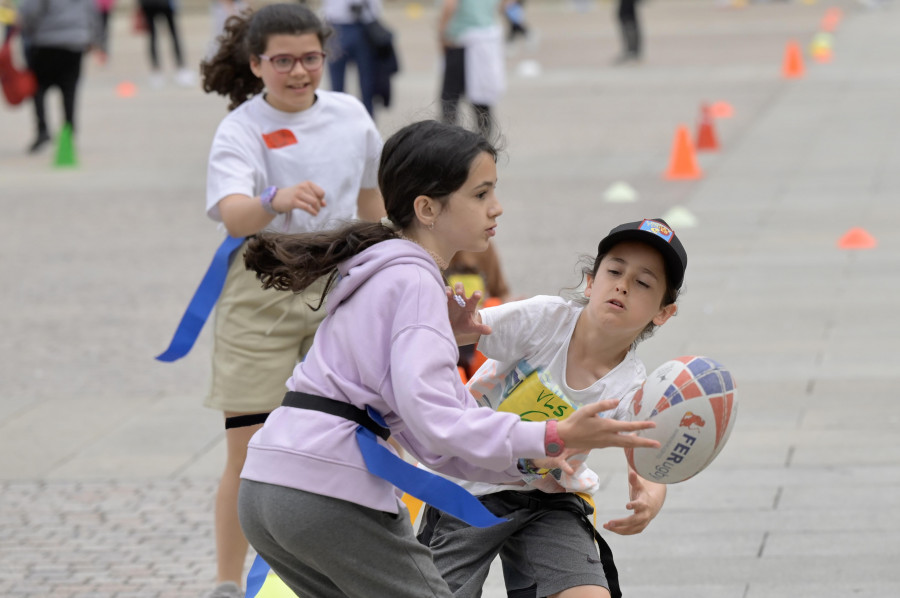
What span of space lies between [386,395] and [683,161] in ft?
31.9

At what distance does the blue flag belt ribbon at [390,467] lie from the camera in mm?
2863

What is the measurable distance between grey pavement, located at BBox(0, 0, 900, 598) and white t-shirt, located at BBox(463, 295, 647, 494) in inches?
23.7

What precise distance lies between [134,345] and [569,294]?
15.4 ft

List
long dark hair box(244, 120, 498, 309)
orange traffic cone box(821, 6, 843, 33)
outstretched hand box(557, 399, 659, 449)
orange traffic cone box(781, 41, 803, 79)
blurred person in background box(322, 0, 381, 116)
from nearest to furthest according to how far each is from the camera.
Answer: outstretched hand box(557, 399, 659, 449) → long dark hair box(244, 120, 498, 309) → blurred person in background box(322, 0, 381, 116) → orange traffic cone box(781, 41, 803, 79) → orange traffic cone box(821, 6, 843, 33)

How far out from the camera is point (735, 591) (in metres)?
4.36

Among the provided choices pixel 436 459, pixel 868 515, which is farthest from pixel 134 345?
pixel 436 459

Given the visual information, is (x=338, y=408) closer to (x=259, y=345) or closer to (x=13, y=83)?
(x=259, y=345)

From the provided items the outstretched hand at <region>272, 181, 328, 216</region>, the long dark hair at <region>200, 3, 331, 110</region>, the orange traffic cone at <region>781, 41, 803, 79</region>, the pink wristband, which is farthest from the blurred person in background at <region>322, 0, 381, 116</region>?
the pink wristband

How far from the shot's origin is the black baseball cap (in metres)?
3.20

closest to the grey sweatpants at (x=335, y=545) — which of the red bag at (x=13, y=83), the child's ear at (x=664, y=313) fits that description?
the child's ear at (x=664, y=313)

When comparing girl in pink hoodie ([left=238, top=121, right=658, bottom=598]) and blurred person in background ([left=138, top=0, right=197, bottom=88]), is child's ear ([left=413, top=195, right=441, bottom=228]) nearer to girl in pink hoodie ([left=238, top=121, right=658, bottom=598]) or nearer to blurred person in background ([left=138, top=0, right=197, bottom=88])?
girl in pink hoodie ([left=238, top=121, right=658, bottom=598])

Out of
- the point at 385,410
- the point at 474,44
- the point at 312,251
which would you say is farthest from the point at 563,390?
the point at 474,44

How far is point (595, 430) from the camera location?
2.66m

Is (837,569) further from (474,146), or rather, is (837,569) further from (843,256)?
(843,256)
